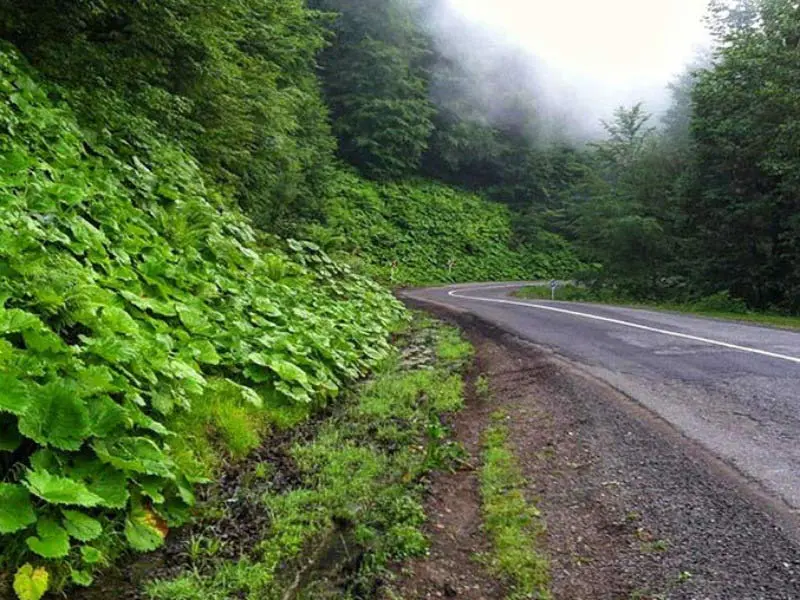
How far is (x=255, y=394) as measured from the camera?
443 centimetres

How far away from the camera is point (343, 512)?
10.6ft

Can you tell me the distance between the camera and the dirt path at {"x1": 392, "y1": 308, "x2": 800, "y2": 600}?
2.46 metres

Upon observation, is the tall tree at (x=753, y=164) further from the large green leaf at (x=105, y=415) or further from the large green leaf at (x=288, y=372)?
the large green leaf at (x=105, y=415)

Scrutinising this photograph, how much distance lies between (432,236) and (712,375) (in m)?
27.2

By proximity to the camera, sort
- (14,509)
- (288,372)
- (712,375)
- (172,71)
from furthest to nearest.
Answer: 1. (172,71)
2. (712,375)
3. (288,372)
4. (14,509)

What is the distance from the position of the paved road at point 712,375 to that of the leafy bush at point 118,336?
2.85 m

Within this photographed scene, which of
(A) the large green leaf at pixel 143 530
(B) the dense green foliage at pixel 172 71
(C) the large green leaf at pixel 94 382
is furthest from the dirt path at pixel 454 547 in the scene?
(B) the dense green foliage at pixel 172 71

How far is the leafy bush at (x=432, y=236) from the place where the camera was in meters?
28.6

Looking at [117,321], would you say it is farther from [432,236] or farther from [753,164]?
[432,236]

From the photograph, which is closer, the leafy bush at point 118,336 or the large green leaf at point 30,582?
the large green leaf at point 30,582

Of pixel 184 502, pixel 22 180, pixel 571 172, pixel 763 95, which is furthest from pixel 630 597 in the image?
pixel 571 172

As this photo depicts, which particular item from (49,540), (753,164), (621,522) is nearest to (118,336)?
(49,540)

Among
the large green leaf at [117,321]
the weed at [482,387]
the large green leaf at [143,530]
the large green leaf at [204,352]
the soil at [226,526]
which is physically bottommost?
the soil at [226,526]

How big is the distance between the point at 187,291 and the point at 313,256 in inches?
179
